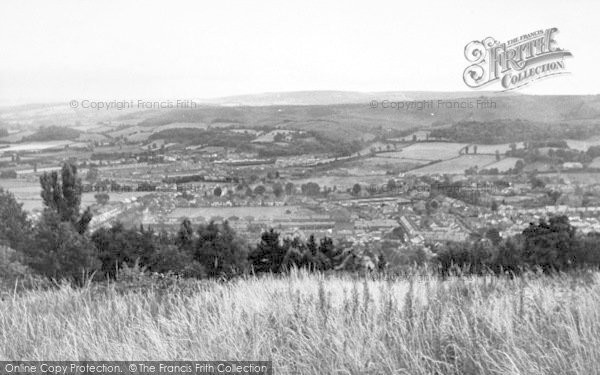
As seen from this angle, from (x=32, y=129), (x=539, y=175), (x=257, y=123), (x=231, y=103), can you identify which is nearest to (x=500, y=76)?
(x=539, y=175)

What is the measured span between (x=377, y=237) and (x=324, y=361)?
18.2 metres

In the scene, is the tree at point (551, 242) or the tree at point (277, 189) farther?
the tree at point (277, 189)

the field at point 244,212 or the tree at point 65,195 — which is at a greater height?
the tree at point 65,195

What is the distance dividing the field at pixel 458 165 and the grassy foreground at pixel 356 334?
23.3 m

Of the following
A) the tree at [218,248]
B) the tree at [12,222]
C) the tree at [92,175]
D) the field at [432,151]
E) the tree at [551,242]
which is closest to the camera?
the tree at [551,242]

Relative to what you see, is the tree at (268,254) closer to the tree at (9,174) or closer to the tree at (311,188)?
the tree at (311,188)

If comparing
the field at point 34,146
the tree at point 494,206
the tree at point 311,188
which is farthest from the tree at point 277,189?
the field at point 34,146

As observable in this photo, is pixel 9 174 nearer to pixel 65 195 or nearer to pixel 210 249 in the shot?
pixel 65 195

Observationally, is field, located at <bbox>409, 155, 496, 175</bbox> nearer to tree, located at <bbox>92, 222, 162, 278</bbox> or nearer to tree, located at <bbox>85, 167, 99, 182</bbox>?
tree, located at <bbox>92, 222, 162, 278</bbox>

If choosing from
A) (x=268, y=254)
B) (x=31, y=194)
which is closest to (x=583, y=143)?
(x=268, y=254)

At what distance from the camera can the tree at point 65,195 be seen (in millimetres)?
20203

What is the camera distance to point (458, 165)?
1085 inches

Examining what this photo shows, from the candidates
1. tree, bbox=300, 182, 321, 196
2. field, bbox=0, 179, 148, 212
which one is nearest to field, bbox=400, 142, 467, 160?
tree, bbox=300, 182, 321, 196

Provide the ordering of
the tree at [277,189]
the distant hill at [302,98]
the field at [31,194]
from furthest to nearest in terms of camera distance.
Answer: the distant hill at [302,98] < the tree at [277,189] < the field at [31,194]
